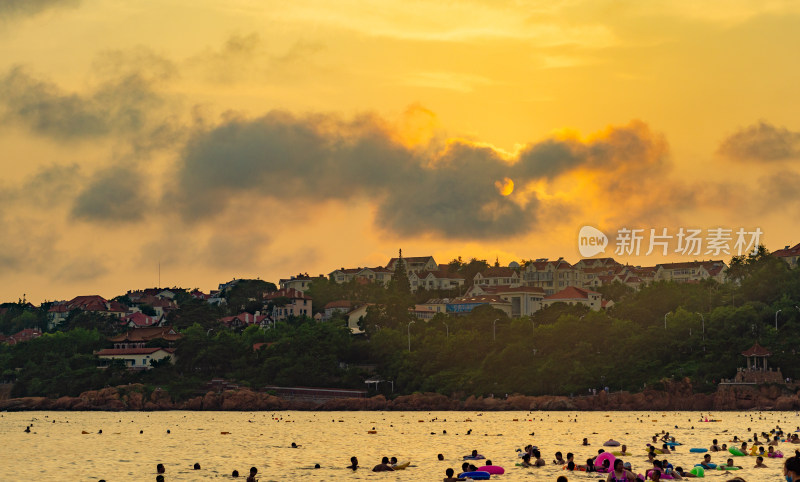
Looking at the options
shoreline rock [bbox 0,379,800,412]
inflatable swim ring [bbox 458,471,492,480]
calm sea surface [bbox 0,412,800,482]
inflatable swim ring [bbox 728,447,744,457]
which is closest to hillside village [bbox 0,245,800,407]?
shoreline rock [bbox 0,379,800,412]

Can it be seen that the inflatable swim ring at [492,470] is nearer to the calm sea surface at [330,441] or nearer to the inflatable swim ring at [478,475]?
the calm sea surface at [330,441]

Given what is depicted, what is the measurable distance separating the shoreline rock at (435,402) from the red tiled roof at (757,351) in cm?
451

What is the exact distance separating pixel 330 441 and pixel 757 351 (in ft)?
218

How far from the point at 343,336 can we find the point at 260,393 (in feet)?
58.4

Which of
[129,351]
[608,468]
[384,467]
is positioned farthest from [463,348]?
[608,468]

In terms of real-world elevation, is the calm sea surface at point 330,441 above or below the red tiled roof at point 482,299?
below

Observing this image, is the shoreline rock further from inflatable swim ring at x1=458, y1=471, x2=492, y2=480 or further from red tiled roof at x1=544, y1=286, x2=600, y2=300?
inflatable swim ring at x1=458, y1=471, x2=492, y2=480

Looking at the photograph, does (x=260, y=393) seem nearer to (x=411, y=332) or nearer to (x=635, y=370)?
(x=411, y=332)

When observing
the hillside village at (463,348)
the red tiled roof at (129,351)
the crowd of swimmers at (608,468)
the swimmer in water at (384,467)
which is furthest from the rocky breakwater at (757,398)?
the red tiled roof at (129,351)

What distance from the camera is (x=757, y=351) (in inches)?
4978

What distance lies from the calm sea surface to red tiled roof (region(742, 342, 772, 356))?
12823 millimetres

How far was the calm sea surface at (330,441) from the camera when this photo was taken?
61.0 meters

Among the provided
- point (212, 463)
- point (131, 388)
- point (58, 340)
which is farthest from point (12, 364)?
point (212, 463)

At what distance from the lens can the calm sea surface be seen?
6097cm
